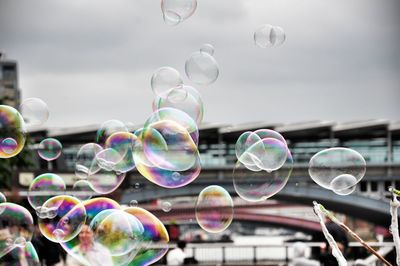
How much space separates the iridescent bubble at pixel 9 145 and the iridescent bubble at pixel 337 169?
370cm

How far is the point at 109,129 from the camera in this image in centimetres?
1352

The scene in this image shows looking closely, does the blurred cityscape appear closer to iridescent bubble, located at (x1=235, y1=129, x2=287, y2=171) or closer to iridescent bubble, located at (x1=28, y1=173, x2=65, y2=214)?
iridescent bubble, located at (x1=28, y1=173, x2=65, y2=214)

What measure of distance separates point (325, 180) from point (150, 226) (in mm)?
1678

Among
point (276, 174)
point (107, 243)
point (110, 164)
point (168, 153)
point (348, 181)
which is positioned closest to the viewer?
point (107, 243)

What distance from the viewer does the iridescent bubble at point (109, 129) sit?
12.2 m

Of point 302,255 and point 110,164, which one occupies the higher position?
point 110,164

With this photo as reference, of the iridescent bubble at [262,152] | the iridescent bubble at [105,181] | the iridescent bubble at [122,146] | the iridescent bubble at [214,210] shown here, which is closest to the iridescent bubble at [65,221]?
the iridescent bubble at [214,210]

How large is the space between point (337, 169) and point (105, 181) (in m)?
4.49

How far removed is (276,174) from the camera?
1105 cm

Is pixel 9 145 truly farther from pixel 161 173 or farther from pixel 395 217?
pixel 395 217

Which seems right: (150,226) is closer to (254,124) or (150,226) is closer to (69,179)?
(69,179)

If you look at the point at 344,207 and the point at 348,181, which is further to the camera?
the point at 344,207

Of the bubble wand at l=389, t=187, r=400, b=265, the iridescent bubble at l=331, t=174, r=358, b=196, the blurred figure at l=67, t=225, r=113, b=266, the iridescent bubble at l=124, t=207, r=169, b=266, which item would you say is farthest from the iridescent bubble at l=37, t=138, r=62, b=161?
the bubble wand at l=389, t=187, r=400, b=265

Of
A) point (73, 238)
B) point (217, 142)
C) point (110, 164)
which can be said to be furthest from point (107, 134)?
point (217, 142)
